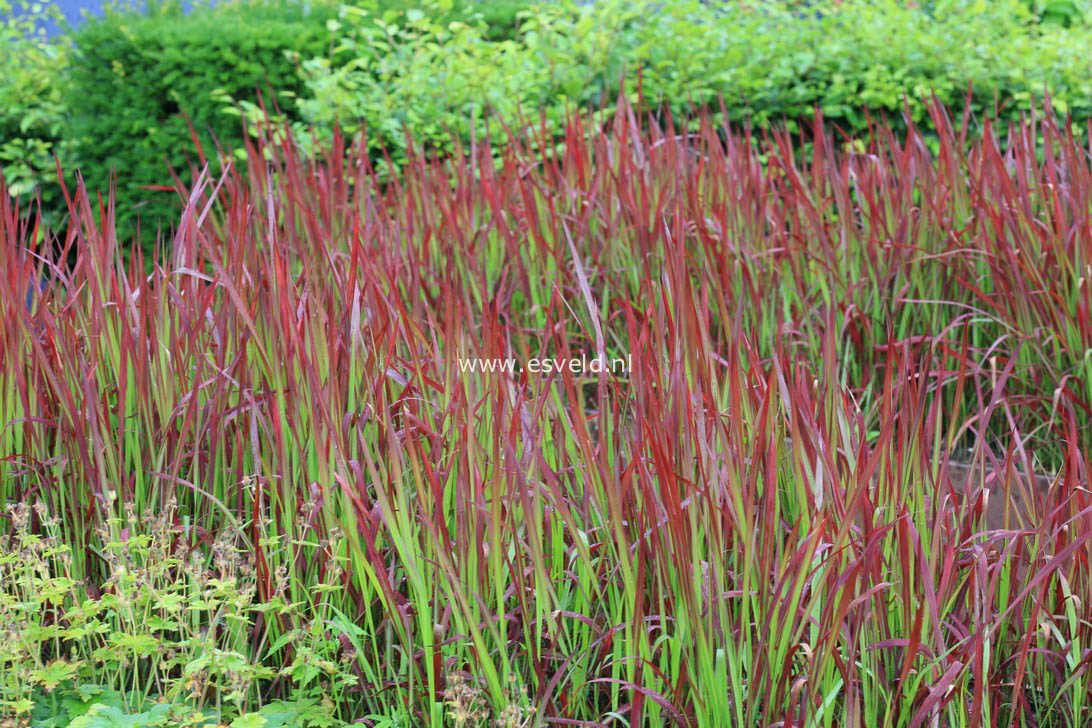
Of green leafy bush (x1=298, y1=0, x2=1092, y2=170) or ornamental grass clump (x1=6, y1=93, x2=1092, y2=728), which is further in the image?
green leafy bush (x1=298, y1=0, x2=1092, y2=170)

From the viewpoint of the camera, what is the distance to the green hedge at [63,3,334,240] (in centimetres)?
579

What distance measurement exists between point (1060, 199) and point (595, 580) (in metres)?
2.16

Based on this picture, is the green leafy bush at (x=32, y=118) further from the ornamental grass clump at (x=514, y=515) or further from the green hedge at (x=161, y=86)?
the ornamental grass clump at (x=514, y=515)

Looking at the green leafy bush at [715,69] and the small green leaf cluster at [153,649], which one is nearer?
the small green leaf cluster at [153,649]

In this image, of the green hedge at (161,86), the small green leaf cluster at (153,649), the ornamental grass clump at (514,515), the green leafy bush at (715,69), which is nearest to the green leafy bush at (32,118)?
the green hedge at (161,86)

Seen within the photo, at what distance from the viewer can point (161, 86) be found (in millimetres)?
5879

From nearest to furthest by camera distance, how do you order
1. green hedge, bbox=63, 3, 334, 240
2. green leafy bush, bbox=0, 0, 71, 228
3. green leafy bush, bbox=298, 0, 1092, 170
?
green leafy bush, bbox=298, 0, 1092, 170 → green hedge, bbox=63, 3, 334, 240 → green leafy bush, bbox=0, 0, 71, 228

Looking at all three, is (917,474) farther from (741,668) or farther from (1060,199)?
(1060,199)

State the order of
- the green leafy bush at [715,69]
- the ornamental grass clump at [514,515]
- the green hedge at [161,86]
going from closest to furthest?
1. the ornamental grass clump at [514,515]
2. the green leafy bush at [715,69]
3. the green hedge at [161,86]

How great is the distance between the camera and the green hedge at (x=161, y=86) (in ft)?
19.0

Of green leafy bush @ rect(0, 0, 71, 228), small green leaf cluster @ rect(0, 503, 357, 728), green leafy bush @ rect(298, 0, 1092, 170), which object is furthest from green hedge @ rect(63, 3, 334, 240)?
small green leaf cluster @ rect(0, 503, 357, 728)

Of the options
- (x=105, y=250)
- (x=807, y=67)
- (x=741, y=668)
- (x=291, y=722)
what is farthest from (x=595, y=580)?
(x=807, y=67)

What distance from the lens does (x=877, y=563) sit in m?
1.61

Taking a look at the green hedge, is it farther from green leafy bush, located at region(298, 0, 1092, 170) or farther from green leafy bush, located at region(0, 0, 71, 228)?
green leafy bush, located at region(298, 0, 1092, 170)
